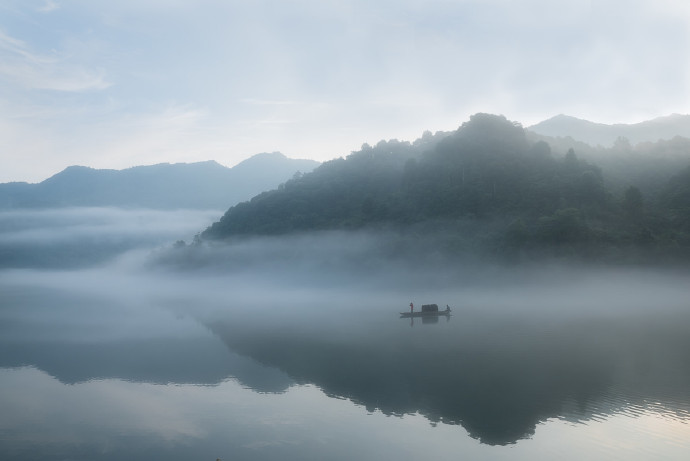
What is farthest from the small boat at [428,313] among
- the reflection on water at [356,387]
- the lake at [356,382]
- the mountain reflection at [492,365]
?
the mountain reflection at [492,365]

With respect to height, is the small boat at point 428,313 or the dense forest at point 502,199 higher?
the dense forest at point 502,199

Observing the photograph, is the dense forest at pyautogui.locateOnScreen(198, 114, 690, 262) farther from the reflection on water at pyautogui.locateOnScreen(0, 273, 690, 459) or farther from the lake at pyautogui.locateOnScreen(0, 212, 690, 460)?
the reflection on water at pyautogui.locateOnScreen(0, 273, 690, 459)

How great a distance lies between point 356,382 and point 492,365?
13440 millimetres

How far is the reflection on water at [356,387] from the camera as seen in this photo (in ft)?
101

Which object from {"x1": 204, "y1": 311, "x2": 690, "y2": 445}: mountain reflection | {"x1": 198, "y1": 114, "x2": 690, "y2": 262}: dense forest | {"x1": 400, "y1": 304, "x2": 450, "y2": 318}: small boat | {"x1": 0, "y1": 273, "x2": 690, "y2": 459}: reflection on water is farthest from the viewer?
{"x1": 198, "y1": 114, "x2": 690, "y2": 262}: dense forest

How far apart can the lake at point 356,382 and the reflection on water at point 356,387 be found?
181mm

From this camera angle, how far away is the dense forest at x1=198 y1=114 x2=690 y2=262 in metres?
110

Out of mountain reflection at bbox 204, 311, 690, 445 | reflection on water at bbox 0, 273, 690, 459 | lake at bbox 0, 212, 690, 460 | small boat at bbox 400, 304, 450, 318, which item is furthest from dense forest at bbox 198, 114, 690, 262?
mountain reflection at bbox 204, 311, 690, 445

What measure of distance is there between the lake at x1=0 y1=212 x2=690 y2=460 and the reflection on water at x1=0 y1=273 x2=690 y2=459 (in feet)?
0.59

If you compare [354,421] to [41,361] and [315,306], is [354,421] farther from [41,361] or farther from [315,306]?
[315,306]

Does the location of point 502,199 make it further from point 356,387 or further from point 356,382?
point 356,387

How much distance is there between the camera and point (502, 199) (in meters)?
128

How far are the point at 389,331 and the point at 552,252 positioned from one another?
193ft

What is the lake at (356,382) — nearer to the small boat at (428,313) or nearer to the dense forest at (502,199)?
the small boat at (428,313)
